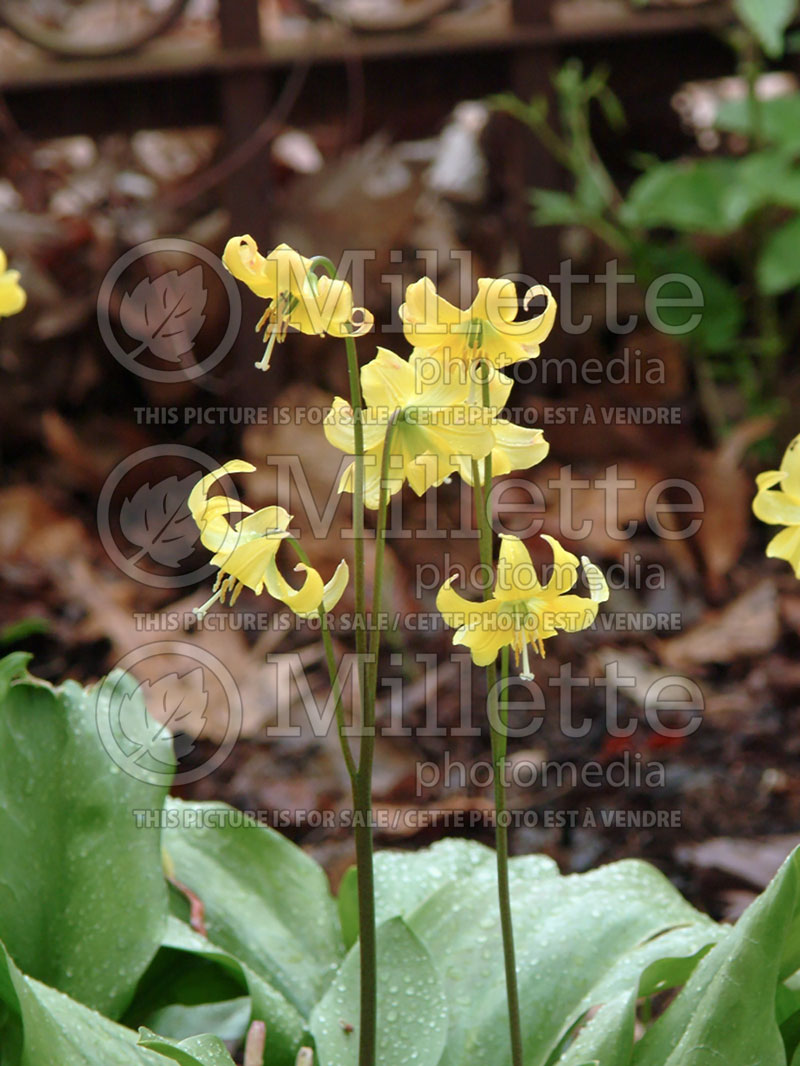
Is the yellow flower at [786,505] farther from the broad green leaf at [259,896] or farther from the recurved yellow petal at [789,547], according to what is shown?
the broad green leaf at [259,896]

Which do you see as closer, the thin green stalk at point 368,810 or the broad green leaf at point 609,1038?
the thin green stalk at point 368,810

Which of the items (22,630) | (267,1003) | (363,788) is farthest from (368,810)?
(22,630)

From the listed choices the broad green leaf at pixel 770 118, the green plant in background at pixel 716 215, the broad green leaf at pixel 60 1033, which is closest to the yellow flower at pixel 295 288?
the broad green leaf at pixel 60 1033

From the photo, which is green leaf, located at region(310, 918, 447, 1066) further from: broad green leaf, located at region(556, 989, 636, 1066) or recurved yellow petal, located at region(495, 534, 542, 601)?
recurved yellow petal, located at region(495, 534, 542, 601)

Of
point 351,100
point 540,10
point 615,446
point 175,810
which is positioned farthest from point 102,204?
point 175,810

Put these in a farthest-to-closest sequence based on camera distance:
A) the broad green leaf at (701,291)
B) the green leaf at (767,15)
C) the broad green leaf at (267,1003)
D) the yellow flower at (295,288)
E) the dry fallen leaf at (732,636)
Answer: the broad green leaf at (701,291), the dry fallen leaf at (732,636), the green leaf at (767,15), the broad green leaf at (267,1003), the yellow flower at (295,288)
